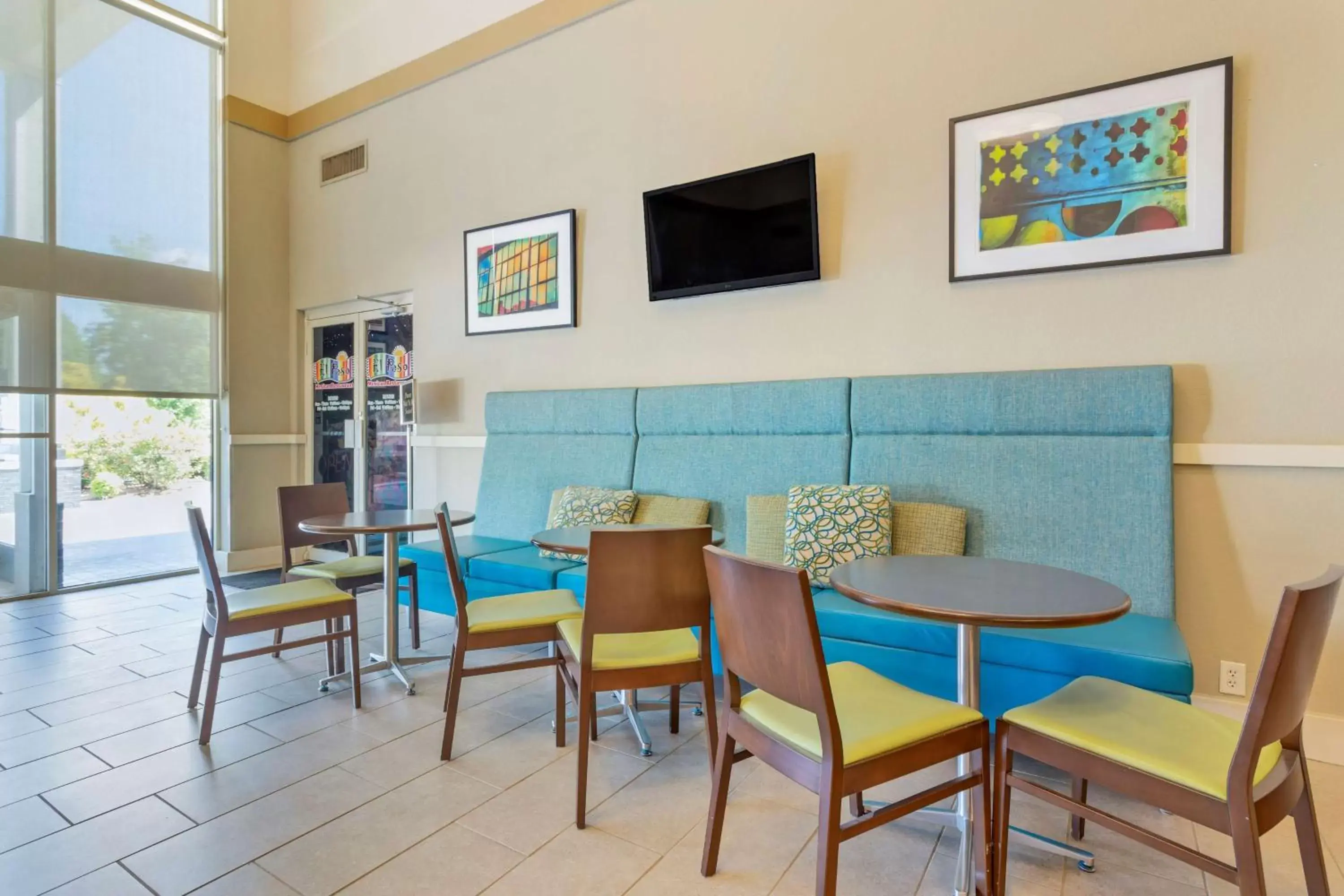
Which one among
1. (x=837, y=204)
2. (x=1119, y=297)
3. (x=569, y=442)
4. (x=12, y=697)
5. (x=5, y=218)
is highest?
(x=5, y=218)

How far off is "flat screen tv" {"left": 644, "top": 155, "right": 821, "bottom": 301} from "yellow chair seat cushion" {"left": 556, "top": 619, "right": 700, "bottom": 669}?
6.27 ft

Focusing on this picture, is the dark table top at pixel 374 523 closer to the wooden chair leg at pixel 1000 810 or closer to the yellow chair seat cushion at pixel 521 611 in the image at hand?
the yellow chair seat cushion at pixel 521 611

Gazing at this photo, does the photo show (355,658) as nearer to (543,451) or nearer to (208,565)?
(208,565)

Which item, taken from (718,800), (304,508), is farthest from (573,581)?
(304,508)

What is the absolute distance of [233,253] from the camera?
5645 mm

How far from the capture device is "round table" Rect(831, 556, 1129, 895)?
1501 mm

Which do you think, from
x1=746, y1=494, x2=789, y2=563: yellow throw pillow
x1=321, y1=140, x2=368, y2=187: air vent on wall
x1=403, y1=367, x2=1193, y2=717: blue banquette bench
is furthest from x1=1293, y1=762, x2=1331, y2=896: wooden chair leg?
x1=321, y1=140, x2=368, y2=187: air vent on wall

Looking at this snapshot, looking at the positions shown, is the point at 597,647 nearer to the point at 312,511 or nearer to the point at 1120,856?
the point at 1120,856

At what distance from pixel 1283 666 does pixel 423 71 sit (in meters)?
5.60

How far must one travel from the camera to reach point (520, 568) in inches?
130

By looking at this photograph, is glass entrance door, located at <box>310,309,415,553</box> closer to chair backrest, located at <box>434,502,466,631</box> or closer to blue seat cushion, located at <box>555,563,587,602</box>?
→ blue seat cushion, located at <box>555,563,587,602</box>

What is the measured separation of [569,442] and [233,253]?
3779 mm

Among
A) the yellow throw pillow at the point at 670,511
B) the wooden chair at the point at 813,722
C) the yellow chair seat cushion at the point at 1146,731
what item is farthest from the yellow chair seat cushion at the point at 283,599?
the yellow chair seat cushion at the point at 1146,731

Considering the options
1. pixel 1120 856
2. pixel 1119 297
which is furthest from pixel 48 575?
pixel 1119 297
